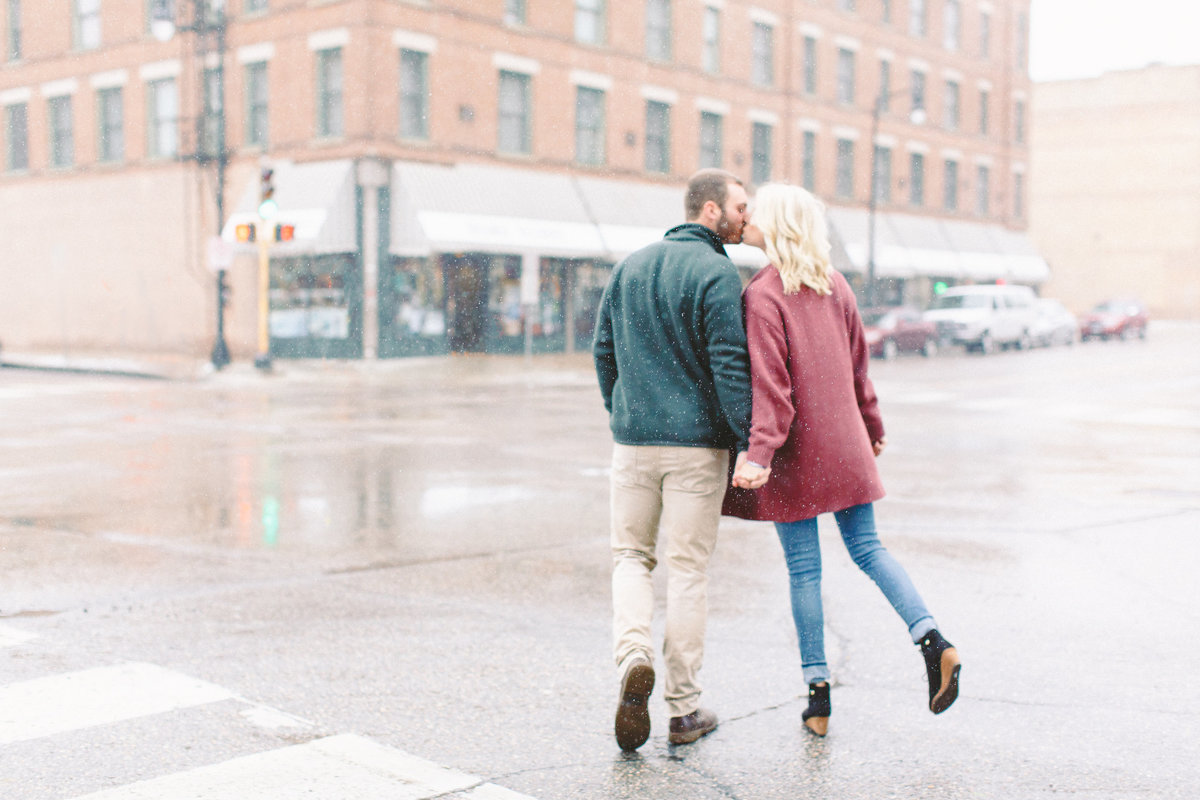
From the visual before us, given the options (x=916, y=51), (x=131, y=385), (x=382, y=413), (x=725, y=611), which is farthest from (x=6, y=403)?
(x=916, y=51)

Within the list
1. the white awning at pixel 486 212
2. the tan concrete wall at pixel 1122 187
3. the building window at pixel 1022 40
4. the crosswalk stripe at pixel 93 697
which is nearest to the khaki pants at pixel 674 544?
the crosswalk stripe at pixel 93 697

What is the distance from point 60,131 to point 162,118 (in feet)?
15.1

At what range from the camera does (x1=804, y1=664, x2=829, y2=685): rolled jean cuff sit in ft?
14.7

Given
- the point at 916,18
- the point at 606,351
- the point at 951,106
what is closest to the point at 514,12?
the point at 916,18

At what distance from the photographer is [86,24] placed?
34.4m

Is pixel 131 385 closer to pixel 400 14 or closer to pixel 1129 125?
pixel 400 14

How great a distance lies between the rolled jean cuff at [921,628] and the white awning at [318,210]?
24.9m

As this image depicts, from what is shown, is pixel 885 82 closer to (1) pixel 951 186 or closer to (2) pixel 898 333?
(1) pixel 951 186

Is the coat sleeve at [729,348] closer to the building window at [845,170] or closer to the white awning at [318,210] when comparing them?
the white awning at [318,210]

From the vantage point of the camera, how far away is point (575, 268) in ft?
111

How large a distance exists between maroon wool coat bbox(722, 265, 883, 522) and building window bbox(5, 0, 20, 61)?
37143mm

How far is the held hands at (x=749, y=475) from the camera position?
4.26 m

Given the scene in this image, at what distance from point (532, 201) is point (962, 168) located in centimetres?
2411

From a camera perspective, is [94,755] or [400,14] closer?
[94,755]
